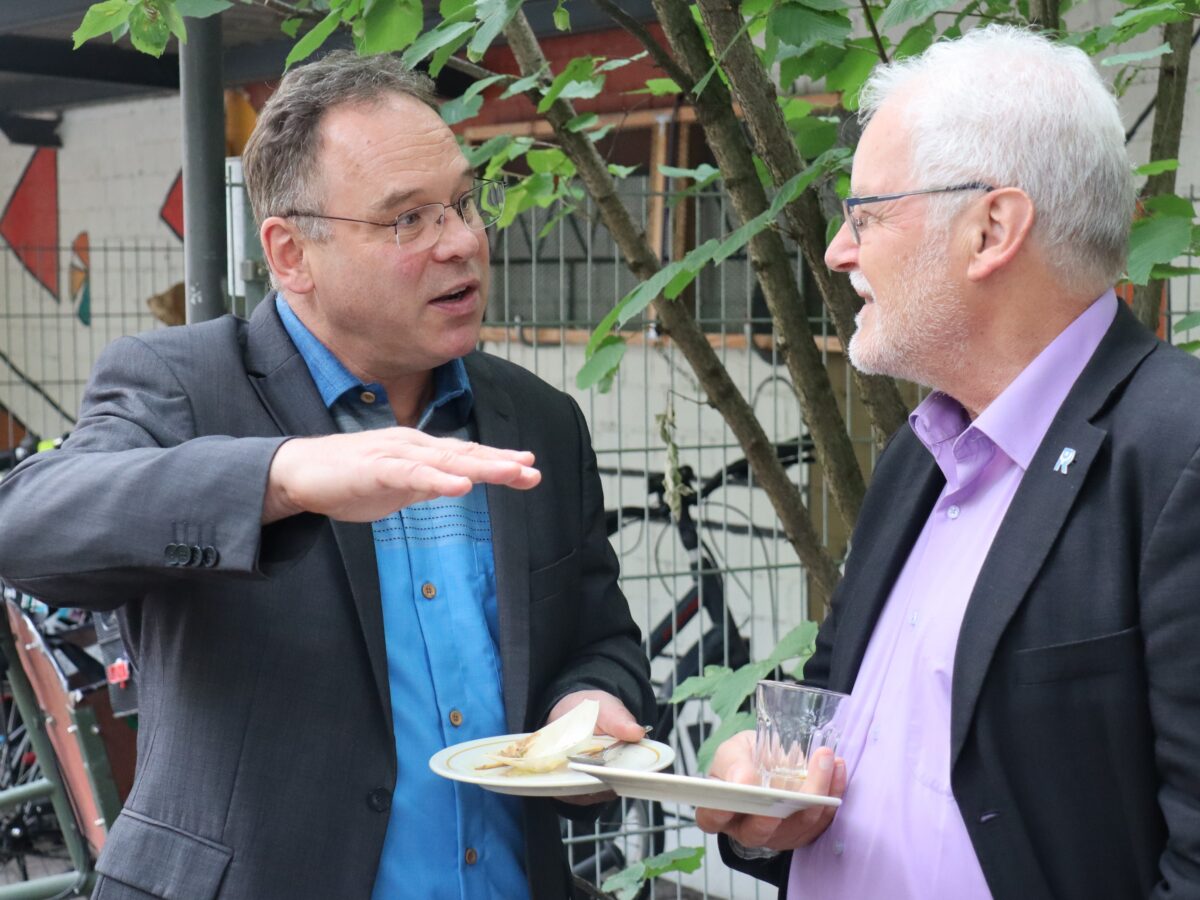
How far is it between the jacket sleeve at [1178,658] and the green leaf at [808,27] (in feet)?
3.17

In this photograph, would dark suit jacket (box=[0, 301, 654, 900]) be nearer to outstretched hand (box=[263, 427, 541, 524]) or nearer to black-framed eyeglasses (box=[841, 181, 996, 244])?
outstretched hand (box=[263, 427, 541, 524])

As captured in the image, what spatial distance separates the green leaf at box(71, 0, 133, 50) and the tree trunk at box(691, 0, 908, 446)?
960 millimetres

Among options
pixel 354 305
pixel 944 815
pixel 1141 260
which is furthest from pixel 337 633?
pixel 1141 260

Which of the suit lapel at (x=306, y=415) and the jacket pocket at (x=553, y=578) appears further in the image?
the jacket pocket at (x=553, y=578)

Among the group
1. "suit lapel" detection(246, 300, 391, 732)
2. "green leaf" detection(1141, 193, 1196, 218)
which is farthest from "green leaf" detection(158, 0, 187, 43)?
"green leaf" detection(1141, 193, 1196, 218)

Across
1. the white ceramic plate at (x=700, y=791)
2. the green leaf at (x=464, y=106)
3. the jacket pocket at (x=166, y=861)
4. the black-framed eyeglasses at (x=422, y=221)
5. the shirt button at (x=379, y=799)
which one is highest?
the green leaf at (x=464, y=106)

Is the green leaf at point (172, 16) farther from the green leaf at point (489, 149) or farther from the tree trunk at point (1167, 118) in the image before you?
the tree trunk at point (1167, 118)

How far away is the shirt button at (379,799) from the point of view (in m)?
1.78

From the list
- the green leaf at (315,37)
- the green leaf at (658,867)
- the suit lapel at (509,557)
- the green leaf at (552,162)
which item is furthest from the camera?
the green leaf at (552,162)

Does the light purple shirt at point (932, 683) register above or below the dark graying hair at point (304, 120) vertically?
below

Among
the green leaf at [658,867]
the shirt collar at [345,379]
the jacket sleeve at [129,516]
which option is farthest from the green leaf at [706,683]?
the jacket sleeve at [129,516]

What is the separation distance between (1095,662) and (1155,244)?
87 cm

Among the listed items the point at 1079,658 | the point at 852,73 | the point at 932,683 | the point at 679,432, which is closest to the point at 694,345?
the point at 852,73

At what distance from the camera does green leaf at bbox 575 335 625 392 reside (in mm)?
2928
